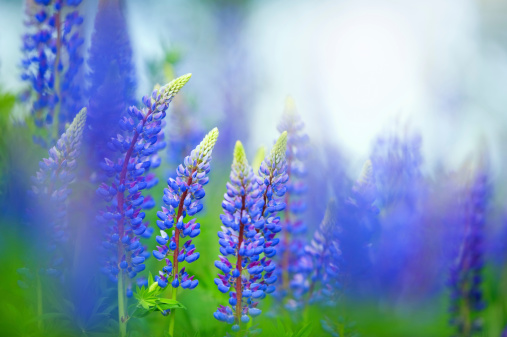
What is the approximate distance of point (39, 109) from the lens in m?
1.79

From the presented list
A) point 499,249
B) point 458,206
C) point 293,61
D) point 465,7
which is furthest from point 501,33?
point 458,206

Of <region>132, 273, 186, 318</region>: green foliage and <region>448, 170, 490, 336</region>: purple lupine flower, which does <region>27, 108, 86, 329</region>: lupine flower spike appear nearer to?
<region>132, 273, 186, 318</region>: green foliage

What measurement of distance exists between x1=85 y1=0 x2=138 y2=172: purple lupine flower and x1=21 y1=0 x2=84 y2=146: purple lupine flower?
0.15 m

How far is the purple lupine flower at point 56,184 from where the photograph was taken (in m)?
1.30

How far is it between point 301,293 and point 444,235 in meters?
0.67

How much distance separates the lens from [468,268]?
1894mm

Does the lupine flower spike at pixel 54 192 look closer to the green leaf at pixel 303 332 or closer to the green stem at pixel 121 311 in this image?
the green stem at pixel 121 311

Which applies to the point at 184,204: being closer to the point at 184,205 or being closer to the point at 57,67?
the point at 184,205

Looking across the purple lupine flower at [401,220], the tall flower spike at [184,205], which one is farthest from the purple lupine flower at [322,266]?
the tall flower spike at [184,205]

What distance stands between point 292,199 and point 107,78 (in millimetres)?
908

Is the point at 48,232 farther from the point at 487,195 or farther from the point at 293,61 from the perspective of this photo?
the point at 293,61

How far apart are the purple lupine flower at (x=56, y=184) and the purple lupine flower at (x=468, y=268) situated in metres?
1.47

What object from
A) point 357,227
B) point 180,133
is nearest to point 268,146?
point 180,133

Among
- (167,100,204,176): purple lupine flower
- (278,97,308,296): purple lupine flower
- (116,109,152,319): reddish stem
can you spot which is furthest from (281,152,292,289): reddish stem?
(167,100,204,176): purple lupine flower
